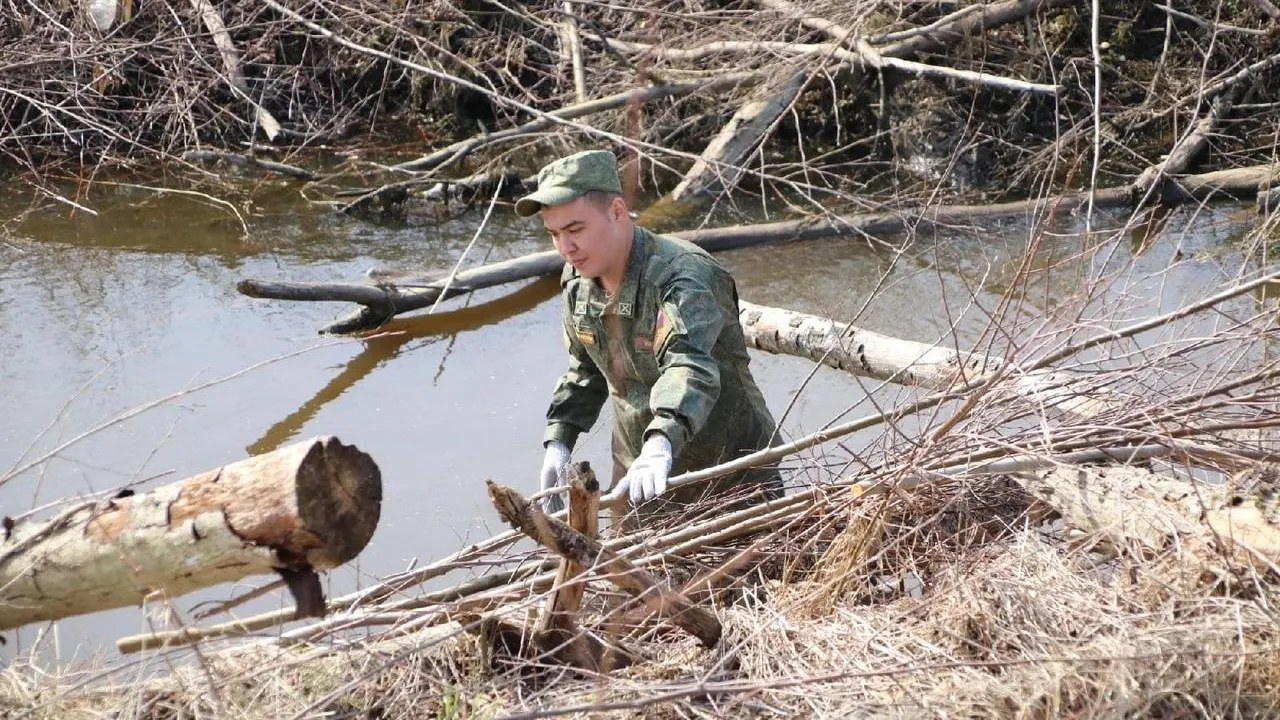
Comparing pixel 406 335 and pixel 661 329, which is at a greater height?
pixel 661 329

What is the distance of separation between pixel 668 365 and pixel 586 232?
0.47 m

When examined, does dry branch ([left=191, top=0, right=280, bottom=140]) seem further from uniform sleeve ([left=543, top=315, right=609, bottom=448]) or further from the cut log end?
the cut log end

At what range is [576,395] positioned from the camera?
443 centimetres

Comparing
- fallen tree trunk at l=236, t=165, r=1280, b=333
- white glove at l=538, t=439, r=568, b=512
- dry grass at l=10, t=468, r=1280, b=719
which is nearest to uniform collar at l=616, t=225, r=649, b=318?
white glove at l=538, t=439, r=568, b=512

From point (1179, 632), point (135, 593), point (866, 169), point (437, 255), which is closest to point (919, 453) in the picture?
point (1179, 632)

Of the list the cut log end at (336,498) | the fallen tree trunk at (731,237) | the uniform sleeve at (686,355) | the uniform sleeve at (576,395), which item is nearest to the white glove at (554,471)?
the uniform sleeve at (576,395)

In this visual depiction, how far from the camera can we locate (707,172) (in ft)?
29.8

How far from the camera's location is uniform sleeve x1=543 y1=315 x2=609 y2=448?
439 centimetres

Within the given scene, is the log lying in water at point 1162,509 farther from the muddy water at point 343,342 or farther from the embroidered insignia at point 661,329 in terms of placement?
the embroidered insignia at point 661,329

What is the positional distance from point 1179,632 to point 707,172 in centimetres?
629

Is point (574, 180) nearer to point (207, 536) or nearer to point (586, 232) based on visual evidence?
point (586, 232)

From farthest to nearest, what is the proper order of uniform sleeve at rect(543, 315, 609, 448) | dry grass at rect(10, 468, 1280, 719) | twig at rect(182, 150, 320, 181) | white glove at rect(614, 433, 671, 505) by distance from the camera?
twig at rect(182, 150, 320, 181)
uniform sleeve at rect(543, 315, 609, 448)
white glove at rect(614, 433, 671, 505)
dry grass at rect(10, 468, 1280, 719)

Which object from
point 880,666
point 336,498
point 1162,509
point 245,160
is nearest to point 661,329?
point 880,666

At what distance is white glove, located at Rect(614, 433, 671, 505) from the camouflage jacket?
0.08 metres
